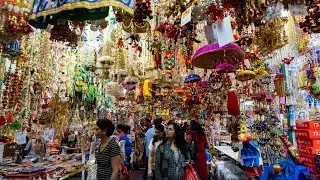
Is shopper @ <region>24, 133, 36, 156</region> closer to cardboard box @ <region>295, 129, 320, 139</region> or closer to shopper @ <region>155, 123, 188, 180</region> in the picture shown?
shopper @ <region>155, 123, 188, 180</region>

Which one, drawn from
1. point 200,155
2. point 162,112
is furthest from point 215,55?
point 162,112

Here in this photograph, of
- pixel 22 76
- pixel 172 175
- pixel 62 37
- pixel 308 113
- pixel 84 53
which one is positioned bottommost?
pixel 172 175

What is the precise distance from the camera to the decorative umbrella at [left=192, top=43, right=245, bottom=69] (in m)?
2.87

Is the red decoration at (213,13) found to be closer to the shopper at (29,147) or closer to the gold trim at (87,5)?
the gold trim at (87,5)

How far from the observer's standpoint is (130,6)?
2.14 m

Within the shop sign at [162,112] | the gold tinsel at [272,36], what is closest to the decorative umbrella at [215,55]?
the gold tinsel at [272,36]

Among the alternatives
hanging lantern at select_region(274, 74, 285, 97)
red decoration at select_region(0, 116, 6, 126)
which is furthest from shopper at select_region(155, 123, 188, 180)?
hanging lantern at select_region(274, 74, 285, 97)

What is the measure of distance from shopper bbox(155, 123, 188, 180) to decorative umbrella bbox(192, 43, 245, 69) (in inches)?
35.6

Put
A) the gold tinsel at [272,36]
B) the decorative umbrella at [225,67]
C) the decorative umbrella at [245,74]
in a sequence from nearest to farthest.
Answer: the gold tinsel at [272,36]
the decorative umbrella at [225,67]
the decorative umbrella at [245,74]

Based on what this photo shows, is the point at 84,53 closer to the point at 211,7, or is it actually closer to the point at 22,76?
the point at 22,76

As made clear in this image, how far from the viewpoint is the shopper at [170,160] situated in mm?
2805

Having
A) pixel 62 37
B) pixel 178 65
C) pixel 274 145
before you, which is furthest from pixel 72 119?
pixel 274 145

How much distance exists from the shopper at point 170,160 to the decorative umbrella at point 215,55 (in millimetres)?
905

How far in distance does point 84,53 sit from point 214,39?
324 cm
